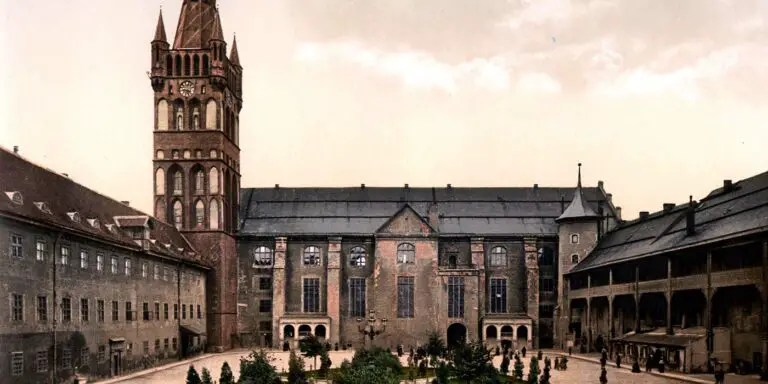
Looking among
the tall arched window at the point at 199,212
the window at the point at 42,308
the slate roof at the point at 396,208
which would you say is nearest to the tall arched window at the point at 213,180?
the tall arched window at the point at 199,212

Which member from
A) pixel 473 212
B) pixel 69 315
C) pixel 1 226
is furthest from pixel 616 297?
pixel 1 226

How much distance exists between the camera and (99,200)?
54625mm

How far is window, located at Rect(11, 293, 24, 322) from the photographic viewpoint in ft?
117

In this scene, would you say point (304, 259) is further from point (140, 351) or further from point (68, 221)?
point (68, 221)

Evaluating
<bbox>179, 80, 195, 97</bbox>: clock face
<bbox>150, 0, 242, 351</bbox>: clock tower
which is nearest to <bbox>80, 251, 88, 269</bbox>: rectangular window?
<bbox>150, 0, 242, 351</bbox>: clock tower

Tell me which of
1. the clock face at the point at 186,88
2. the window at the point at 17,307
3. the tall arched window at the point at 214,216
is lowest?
the window at the point at 17,307

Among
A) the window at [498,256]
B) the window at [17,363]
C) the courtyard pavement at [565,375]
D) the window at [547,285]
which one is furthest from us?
the window at [498,256]

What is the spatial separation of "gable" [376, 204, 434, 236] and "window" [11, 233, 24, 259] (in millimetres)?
46211

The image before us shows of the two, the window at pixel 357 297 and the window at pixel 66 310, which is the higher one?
the window at pixel 66 310

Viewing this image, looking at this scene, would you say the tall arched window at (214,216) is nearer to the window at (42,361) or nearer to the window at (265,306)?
the window at (265,306)

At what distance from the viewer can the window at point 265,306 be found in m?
80.9

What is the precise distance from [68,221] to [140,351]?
13433 millimetres

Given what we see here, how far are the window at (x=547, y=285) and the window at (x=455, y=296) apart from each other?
28.4 ft

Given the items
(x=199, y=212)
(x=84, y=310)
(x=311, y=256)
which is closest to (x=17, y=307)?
(x=84, y=310)
